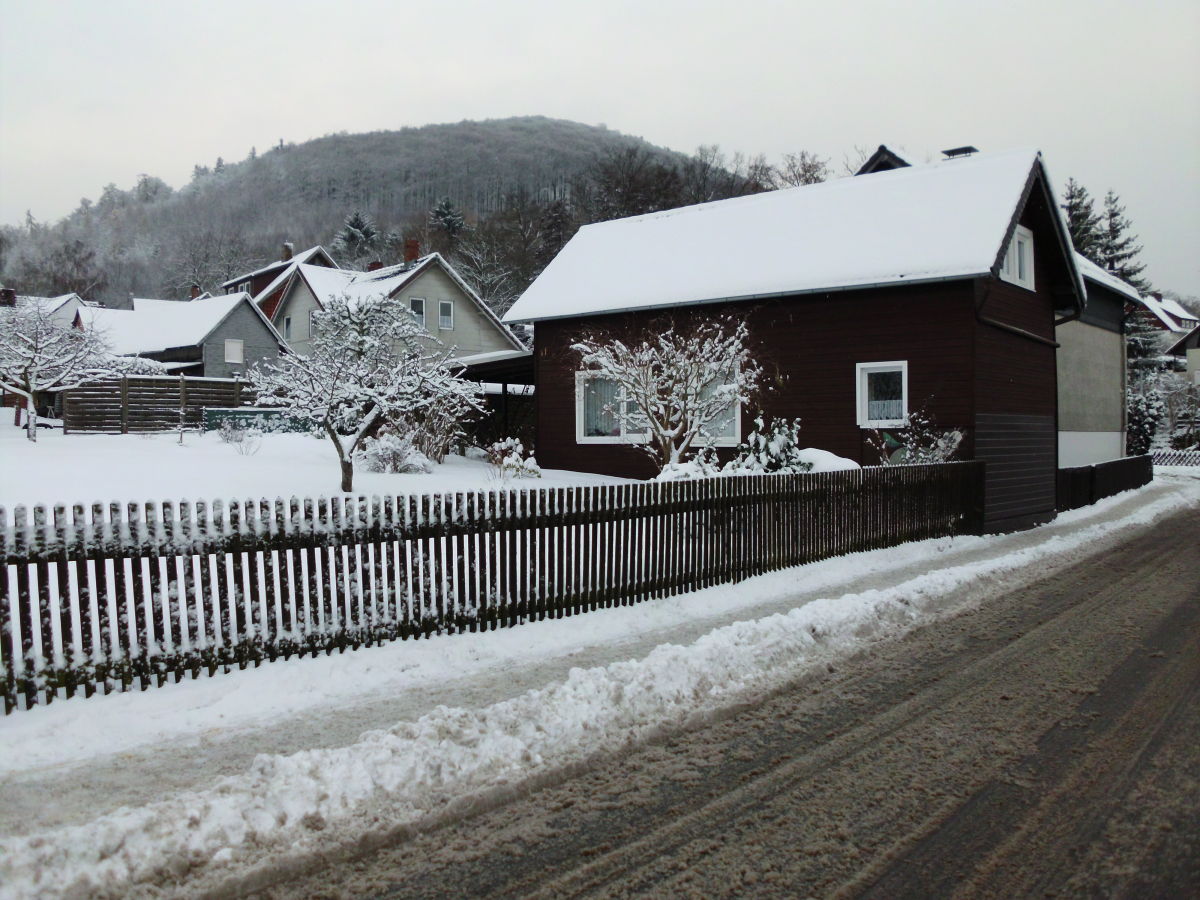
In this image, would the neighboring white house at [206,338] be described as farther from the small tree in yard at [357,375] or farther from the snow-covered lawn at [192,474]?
the small tree in yard at [357,375]

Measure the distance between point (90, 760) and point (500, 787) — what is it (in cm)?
235

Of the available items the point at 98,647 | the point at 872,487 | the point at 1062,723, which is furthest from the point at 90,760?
the point at 872,487

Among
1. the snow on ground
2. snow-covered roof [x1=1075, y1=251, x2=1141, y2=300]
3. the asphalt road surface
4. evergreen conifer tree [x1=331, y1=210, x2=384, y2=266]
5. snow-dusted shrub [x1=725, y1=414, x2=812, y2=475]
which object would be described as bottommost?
the asphalt road surface

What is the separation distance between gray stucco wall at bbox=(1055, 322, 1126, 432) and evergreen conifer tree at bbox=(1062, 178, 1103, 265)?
22.1 m

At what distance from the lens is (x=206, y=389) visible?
2702 cm

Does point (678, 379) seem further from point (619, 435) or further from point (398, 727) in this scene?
point (398, 727)

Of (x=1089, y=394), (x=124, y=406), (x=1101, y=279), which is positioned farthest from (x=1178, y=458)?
(x=124, y=406)

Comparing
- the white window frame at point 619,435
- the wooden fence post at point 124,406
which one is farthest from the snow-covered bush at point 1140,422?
the wooden fence post at point 124,406

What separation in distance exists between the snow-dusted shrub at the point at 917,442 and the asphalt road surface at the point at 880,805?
877 centimetres

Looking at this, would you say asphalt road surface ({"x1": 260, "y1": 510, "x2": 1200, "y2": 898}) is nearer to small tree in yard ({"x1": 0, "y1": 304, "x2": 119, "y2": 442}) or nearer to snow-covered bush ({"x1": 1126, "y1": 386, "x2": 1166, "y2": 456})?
small tree in yard ({"x1": 0, "y1": 304, "x2": 119, "y2": 442})

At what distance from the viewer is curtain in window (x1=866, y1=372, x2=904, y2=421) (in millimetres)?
16250

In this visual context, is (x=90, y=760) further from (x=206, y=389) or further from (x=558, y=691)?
(x=206, y=389)

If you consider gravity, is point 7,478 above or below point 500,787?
above

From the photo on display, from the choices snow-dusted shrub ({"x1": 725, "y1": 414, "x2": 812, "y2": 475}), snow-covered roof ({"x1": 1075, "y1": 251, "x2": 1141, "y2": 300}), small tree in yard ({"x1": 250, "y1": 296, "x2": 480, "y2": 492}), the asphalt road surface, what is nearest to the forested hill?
snow-covered roof ({"x1": 1075, "y1": 251, "x2": 1141, "y2": 300})
